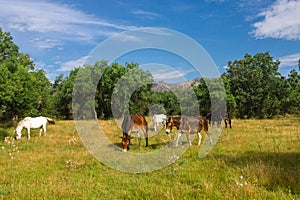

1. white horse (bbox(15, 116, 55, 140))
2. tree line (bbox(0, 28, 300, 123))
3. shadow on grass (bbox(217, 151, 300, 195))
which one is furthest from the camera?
tree line (bbox(0, 28, 300, 123))

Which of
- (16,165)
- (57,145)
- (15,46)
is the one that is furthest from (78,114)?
(16,165)

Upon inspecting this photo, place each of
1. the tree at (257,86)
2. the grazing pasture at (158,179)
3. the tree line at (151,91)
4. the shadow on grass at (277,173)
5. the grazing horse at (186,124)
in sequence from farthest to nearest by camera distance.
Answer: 1. the tree at (257,86)
2. the tree line at (151,91)
3. the grazing horse at (186,124)
4. the shadow on grass at (277,173)
5. the grazing pasture at (158,179)

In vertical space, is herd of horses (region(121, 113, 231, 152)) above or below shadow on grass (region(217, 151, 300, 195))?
above

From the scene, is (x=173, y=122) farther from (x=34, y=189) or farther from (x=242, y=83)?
(x=242, y=83)

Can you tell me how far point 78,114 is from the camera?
172ft

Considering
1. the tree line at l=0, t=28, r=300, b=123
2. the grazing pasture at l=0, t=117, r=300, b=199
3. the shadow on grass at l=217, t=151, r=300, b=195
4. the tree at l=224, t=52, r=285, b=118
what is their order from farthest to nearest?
the tree at l=224, t=52, r=285, b=118
the tree line at l=0, t=28, r=300, b=123
the shadow on grass at l=217, t=151, r=300, b=195
the grazing pasture at l=0, t=117, r=300, b=199

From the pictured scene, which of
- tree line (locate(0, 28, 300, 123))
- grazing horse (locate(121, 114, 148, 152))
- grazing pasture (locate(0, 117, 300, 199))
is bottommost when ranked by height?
grazing pasture (locate(0, 117, 300, 199))

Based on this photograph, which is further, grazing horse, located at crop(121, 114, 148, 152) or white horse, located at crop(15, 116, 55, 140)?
white horse, located at crop(15, 116, 55, 140)

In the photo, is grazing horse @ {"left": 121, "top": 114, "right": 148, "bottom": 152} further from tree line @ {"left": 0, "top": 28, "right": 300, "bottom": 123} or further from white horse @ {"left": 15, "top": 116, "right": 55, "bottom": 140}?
tree line @ {"left": 0, "top": 28, "right": 300, "bottom": 123}

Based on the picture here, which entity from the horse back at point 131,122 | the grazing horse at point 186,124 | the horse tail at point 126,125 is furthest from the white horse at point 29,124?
the grazing horse at point 186,124

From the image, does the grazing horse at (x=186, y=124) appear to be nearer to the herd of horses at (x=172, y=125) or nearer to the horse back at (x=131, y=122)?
the herd of horses at (x=172, y=125)

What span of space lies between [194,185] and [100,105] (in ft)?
165

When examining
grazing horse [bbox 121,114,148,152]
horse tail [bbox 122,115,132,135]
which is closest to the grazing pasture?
grazing horse [bbox 121,114,148,152]

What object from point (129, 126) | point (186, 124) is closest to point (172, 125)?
point (186, 124)
